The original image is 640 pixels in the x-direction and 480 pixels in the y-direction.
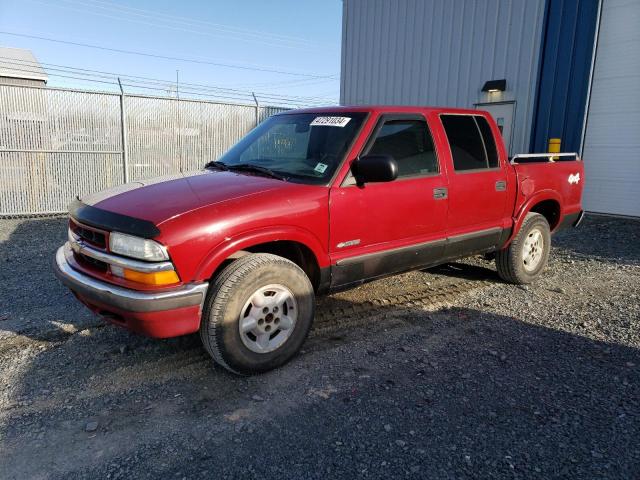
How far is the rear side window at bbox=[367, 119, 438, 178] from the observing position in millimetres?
4039

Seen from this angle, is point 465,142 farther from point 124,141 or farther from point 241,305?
point 124,141

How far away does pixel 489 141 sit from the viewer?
16.2 ft

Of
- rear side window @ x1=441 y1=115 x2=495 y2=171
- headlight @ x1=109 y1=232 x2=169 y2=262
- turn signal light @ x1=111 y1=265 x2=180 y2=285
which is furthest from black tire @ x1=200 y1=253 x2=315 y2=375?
rear side window @ x1=441 y1=115 x2=495 y2=171

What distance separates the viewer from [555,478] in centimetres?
238

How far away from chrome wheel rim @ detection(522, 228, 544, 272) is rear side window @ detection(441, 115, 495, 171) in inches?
48.9

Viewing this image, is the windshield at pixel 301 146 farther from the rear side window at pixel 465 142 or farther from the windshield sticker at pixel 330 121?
the rear side window at pixel 465 142

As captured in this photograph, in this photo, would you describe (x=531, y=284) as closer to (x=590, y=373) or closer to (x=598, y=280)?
(x=598, y=280)

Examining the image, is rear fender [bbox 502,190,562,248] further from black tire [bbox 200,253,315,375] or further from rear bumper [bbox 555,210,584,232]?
black tire [bbox 200,253,315,375]

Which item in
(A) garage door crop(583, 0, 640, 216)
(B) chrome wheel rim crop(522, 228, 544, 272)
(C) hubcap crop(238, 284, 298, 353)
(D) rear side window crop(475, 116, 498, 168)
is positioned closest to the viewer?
(C) hubcap crop(238, 284, 298, 353)

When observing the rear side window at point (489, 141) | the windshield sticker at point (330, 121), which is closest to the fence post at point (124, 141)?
the windshield sticker at point (330, 121)

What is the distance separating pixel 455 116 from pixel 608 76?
764cm

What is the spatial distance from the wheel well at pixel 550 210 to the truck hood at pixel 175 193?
12.0 ft

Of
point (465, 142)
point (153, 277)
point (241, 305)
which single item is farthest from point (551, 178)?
point (153, 277)

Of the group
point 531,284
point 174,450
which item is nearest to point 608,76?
point 531,284
